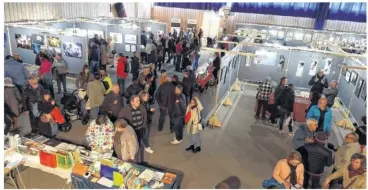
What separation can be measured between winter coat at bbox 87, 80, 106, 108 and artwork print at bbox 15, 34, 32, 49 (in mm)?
5481

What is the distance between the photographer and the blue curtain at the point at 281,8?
16906 mm

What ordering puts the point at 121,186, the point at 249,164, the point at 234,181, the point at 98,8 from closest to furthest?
the point at 121,186 < the point at 234,181 < the point at 249,164 < the point at 98,8

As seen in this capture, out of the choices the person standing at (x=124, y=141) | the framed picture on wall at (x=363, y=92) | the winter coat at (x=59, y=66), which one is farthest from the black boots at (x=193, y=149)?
the winter coat at (x=59, y=66)

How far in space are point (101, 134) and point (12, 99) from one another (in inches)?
91.5

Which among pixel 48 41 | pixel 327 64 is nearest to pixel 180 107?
pixel 327 64

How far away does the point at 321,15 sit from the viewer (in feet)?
54.7

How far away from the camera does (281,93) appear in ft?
20.2

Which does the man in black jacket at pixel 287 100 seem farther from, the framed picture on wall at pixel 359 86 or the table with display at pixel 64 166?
the table with display at pixel 64 166

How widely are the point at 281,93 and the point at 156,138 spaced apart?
110 inches

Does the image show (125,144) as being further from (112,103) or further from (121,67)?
(121,67)

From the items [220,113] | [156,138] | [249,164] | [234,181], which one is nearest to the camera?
[234,181]

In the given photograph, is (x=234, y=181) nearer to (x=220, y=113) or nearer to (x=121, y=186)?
(x=121, y=186)

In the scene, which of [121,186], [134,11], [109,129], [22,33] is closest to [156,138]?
[109,129]

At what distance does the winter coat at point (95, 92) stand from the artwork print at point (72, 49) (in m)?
4.05
